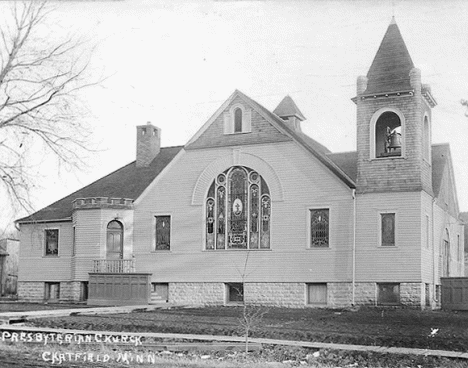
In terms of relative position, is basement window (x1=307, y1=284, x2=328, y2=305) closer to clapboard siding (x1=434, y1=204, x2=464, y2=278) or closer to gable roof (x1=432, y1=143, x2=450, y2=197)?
clapboard siding (x1=434, y1=204, x2=464, y2=278)

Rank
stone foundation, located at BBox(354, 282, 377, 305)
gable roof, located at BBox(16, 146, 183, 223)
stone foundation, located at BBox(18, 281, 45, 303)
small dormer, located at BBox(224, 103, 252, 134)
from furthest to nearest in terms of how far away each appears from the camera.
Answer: stone foundation, located at BBox(18, 281, 45, 303) < gable roof, located at BBox(16, 146, 183, 223) < small dormer, located at BBox(224, 103, 252, 134) < stone foundation, located at BBox(354, 282, 377, 305)

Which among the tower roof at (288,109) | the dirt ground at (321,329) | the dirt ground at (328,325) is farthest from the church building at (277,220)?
the tower roof at (288,109)

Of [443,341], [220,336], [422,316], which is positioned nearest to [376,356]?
[443,341]

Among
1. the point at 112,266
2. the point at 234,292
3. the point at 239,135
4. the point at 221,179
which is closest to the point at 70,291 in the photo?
the point at 112,266

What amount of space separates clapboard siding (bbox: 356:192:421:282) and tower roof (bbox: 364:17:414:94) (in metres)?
4.66

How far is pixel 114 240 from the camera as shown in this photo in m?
36.9

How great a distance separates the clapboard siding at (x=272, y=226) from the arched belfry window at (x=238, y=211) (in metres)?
0.38

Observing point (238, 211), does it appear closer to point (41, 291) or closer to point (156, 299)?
point (156, 299)

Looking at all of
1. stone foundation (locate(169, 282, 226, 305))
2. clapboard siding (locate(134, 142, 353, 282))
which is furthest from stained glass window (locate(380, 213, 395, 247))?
stone foundation (locate(169, 282, 226, 305))

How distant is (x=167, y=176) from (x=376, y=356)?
22651 mm

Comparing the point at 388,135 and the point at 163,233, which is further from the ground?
the point at 388,135

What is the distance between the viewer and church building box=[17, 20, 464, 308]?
31.2 m

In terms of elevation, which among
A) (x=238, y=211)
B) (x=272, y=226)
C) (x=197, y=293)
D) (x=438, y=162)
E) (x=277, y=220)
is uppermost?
(x=438, y=162)

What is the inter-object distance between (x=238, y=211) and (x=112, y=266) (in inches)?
271
